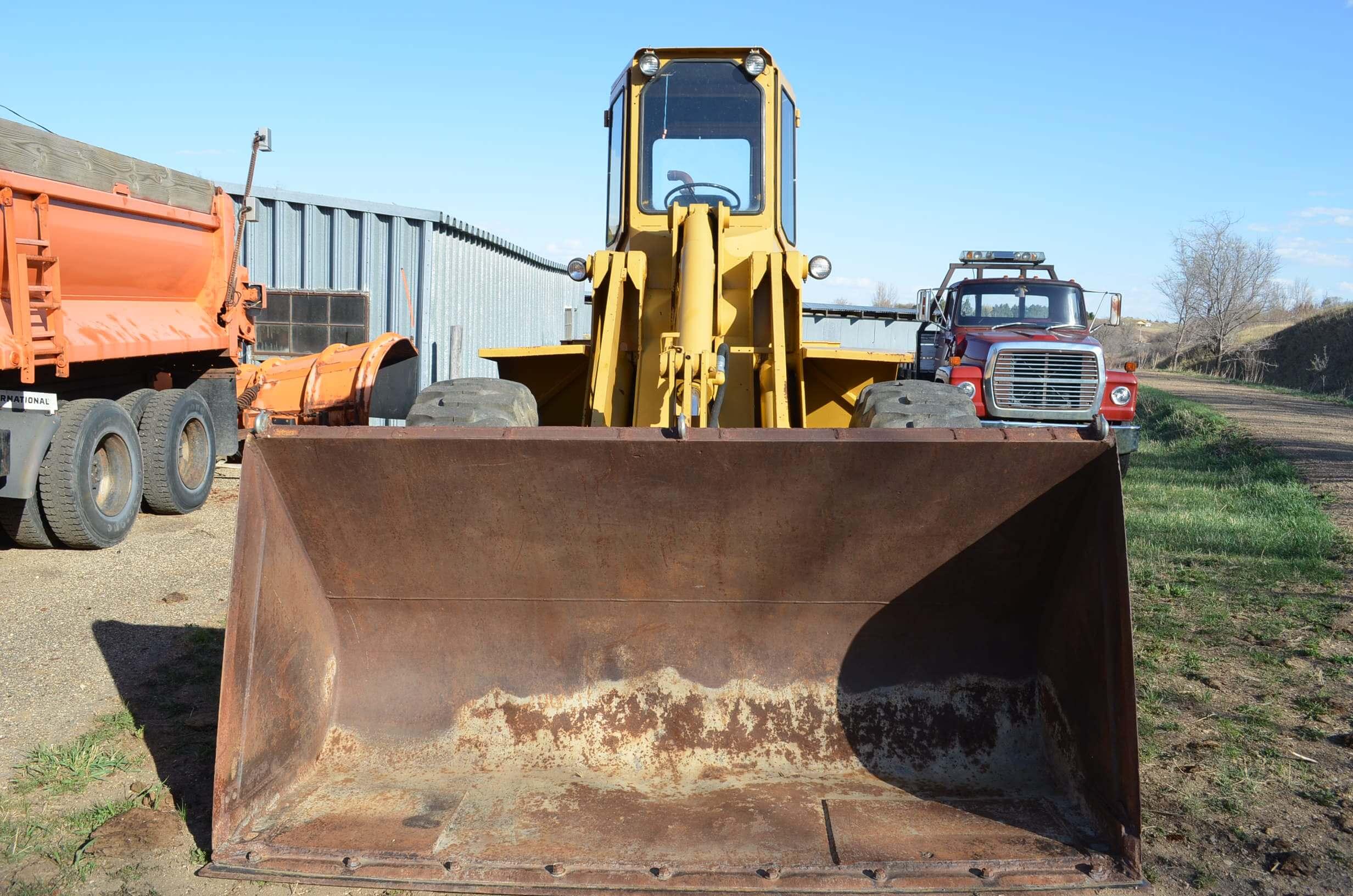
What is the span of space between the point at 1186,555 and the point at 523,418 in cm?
524

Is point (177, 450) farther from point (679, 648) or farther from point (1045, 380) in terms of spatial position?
point (1045, 380)

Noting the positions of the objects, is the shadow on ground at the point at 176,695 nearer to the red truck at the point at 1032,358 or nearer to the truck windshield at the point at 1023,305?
the red truck at the point at 1032,358

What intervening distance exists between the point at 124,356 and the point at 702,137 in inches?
193

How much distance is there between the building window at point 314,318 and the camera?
13.5 m

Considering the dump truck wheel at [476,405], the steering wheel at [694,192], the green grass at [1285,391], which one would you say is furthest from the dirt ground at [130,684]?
the green grass at [1285,391]

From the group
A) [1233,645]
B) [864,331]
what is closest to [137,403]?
[1233,645]

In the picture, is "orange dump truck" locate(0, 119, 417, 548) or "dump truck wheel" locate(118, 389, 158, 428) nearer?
"orange dump truck" locate(0, 119, 417, 548)

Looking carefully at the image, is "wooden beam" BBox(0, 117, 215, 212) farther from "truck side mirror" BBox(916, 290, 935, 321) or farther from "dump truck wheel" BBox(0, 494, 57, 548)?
"truck side mirror" BBox(916, 290, 935, 321)

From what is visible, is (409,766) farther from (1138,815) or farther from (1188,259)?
(1188,259)

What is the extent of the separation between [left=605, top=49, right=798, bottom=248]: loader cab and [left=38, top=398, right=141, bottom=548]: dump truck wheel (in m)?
4.33

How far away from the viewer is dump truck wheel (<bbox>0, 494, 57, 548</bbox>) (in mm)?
7492

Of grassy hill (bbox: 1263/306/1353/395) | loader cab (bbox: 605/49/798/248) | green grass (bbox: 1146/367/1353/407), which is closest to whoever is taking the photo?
loader cab (bbox: 605/49/798/248)

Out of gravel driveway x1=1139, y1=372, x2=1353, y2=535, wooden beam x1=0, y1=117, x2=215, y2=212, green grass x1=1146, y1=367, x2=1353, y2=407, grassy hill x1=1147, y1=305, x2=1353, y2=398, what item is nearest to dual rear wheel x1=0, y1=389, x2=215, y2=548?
wooden beam x1=0, y1=117, x2=215, y2=212

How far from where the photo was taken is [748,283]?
5.35 m
